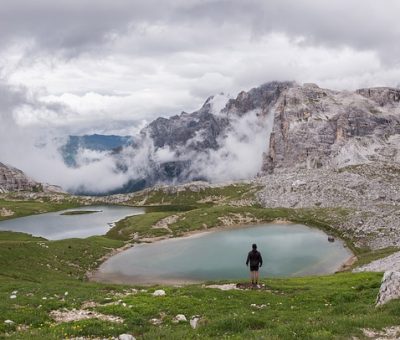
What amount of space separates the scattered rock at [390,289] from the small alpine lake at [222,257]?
61.3m

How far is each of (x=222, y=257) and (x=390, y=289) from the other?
85.0 metres

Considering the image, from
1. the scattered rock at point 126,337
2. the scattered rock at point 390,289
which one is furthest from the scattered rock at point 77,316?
the scattered rock at point 390,289

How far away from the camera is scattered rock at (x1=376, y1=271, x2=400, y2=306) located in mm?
28683

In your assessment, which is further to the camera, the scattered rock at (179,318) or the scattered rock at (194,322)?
the scattered rock at (179,318)

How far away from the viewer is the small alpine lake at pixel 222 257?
9481 cm

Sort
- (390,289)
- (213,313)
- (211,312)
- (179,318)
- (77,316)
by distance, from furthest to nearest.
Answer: (77,316) → (211,312) → (213,313) → (179,318) → (390,289)

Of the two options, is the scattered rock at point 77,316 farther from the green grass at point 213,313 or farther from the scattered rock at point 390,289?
the scattered rock at point 390,289

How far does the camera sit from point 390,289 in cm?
2902

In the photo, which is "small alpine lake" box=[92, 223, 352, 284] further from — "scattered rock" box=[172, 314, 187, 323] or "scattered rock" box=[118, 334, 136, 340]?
"scattered rock" box=[118, 334, 136, 340]

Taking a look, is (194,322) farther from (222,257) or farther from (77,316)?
(222,257)

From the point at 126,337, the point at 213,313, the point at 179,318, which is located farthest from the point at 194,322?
the point at 126,337

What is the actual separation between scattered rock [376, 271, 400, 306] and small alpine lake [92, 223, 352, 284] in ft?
201

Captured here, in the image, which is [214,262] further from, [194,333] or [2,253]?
[194,333]

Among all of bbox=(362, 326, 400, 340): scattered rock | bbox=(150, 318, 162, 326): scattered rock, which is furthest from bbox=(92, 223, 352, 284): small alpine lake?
bbox=(362, 326, 400, 340): scattered rock
